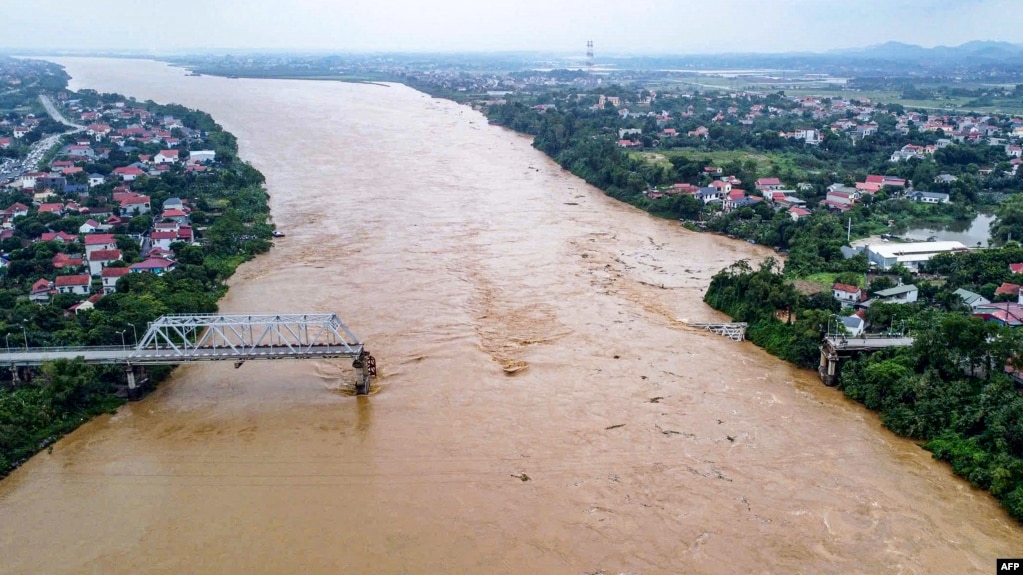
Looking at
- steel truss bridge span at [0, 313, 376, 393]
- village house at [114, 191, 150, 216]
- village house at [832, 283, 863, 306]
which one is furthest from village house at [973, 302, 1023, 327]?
village house at [114, 191, 150, 216]

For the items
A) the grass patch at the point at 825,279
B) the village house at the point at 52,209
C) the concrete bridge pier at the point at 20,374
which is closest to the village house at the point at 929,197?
the grass patch at the point at 825,279

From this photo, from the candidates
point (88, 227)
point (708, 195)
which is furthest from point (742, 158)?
point (88, 227)

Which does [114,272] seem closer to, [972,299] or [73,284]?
[73,284]

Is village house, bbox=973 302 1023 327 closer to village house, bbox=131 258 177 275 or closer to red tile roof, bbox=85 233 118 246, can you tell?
village house, bbox=131 258 177 275

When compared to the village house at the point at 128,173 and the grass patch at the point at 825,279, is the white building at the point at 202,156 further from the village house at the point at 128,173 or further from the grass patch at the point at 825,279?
the grass patch at the point at 825,279

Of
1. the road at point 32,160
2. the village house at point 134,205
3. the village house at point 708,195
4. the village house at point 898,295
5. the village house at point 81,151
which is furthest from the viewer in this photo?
the village house at point 81,151

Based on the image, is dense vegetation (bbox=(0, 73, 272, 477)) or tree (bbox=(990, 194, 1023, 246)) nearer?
dense vegetation (bbox=(0, 73, 272, 477))
